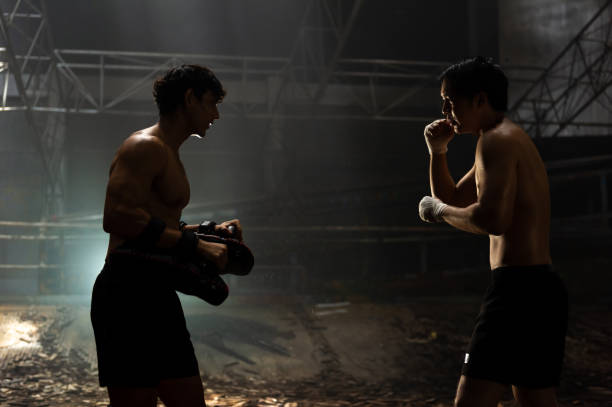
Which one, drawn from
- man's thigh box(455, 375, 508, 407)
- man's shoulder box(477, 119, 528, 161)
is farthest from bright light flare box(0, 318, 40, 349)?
man's shoulder box(477, 119, 528, 161)

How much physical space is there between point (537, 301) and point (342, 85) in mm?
11519

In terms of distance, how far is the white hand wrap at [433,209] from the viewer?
8.85ft

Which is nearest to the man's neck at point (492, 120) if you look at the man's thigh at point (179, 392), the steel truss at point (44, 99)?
the man's thigh at point (179, 392)

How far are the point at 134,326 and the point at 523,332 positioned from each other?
65.7 inches

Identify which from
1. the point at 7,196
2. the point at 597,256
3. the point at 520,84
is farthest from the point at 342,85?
the point at 7,196

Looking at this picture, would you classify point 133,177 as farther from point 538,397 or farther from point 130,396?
point 538,397

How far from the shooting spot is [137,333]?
2.50 m

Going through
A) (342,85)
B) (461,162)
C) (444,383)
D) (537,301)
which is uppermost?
(342,85)

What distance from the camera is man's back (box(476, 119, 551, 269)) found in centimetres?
244

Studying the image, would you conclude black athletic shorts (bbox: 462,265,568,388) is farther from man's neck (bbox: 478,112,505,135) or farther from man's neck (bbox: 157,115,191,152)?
man's neck (bbox: 157,115,191,152)

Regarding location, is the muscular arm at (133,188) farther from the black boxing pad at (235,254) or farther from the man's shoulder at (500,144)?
the man's shoulder at (500,144)

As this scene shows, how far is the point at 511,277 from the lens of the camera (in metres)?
2.46

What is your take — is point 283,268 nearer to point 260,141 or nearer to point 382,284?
point 382,284

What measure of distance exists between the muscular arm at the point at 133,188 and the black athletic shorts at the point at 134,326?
161mm
